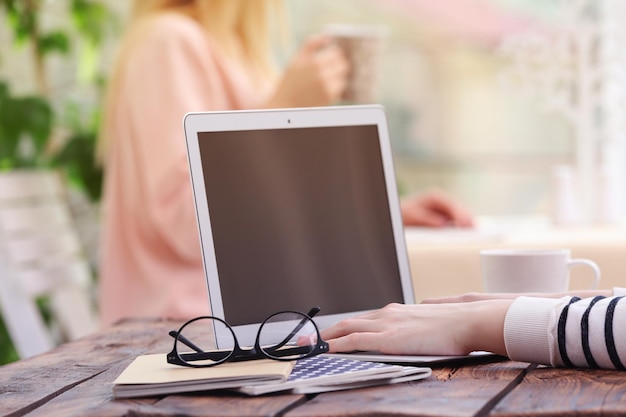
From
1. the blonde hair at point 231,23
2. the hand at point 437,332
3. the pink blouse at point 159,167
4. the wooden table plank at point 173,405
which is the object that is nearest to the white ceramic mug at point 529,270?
the hand at point 437,332

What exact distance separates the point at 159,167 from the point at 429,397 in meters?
1.10

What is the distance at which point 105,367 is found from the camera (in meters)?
0.91

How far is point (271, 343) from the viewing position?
2.84 ft

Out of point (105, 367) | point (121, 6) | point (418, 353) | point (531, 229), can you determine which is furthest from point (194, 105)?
point (121, 6)

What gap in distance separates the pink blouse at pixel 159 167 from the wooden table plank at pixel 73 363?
464 millimetres

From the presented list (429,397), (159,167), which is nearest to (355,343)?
(429,397)

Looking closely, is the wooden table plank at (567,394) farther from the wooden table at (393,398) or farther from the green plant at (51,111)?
the green plant at (51,111)

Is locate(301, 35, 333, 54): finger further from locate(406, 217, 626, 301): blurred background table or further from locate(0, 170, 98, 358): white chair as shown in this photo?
locate(0, 170, 98, 358): white chair

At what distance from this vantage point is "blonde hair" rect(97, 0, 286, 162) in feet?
6.36

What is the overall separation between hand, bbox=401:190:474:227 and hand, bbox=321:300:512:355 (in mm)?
1040

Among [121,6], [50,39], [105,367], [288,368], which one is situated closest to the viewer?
[288,368]

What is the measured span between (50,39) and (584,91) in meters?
1.53

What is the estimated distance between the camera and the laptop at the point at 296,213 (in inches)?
36.6

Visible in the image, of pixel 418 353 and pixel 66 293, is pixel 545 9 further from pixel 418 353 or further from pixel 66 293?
pixel 418 353
